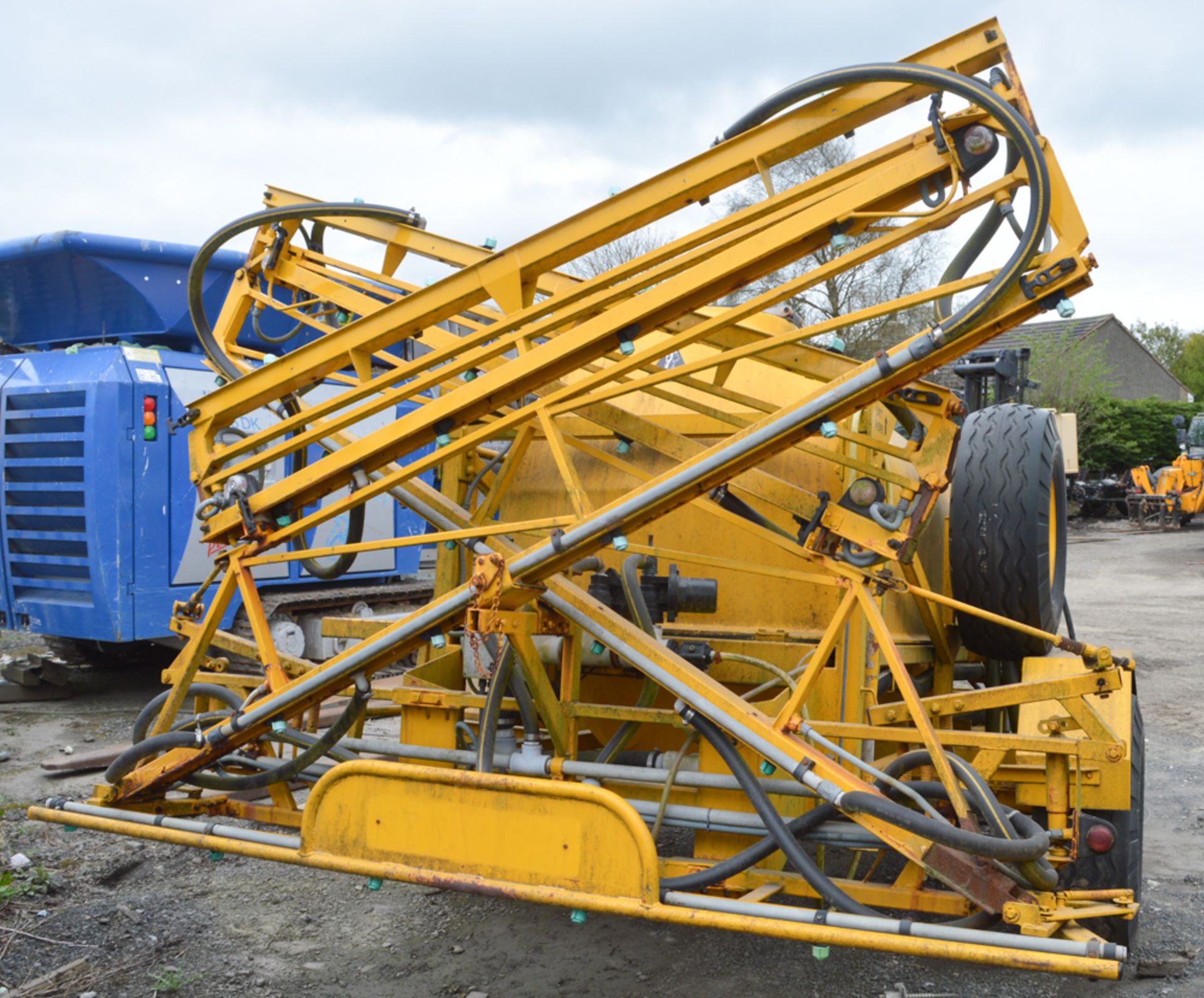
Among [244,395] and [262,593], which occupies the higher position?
[244,395]

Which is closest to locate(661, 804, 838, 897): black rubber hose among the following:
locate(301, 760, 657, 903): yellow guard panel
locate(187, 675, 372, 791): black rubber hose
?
locate(301, 760, 657, 903): yellow guard panel

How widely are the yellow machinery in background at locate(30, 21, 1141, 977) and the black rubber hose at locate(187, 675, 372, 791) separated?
1 centimetres

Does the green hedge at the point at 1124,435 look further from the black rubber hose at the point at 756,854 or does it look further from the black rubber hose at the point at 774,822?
the black rubber hose at the point at 774,822

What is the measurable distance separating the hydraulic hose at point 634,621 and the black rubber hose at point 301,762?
2.41 feet

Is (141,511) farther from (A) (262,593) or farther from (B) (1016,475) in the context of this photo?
(B) (1016,475)

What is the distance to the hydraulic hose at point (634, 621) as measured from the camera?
3193mm

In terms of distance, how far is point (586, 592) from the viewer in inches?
126

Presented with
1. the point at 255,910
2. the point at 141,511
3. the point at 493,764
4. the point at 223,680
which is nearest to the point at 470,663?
the point at 493,764

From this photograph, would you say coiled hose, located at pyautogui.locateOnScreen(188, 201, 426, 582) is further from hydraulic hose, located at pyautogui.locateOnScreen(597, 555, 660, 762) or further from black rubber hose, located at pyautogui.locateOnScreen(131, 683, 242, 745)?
hydraulic hose, located at pyautogui.locateOnScreen(597, 555, 660, 762)

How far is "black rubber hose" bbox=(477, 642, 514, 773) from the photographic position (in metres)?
3.14

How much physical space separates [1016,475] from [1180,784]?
2680mm

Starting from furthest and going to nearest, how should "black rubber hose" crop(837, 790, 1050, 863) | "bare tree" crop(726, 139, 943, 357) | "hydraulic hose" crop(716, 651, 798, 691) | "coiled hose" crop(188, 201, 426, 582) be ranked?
"bare tree" crop(726, 139, 943, 357)
"coiled hose" crop(188, 201, 426, 582)
"hydraulic hose" crop(716, 651, 798, 691)
"black rubber hose" crop(837, 790, 1050, 863)

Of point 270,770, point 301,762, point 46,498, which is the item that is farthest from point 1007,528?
point 46,498

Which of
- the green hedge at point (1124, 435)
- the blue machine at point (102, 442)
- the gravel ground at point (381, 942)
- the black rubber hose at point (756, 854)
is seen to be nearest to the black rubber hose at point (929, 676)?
the black rubber hose at point (756, 854)
